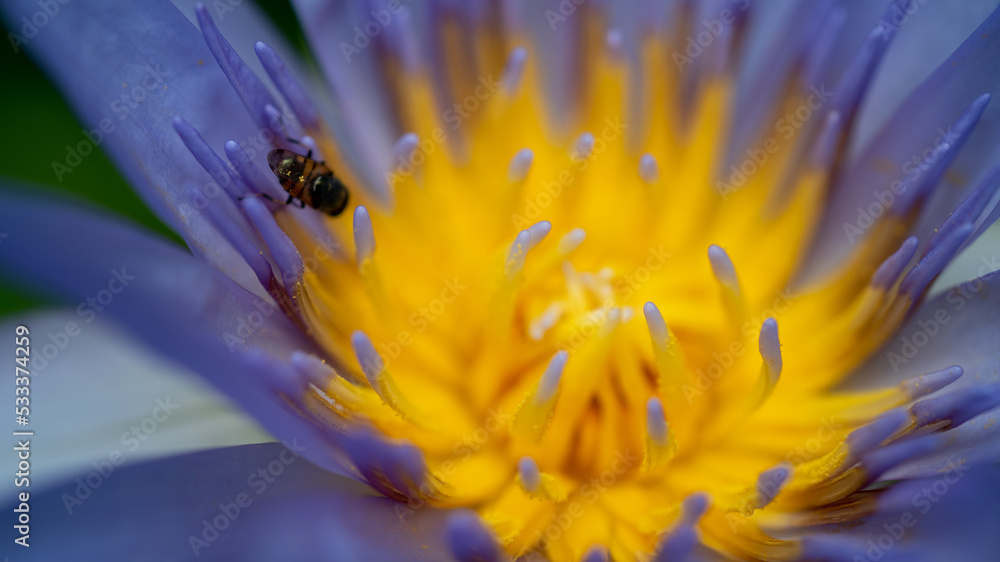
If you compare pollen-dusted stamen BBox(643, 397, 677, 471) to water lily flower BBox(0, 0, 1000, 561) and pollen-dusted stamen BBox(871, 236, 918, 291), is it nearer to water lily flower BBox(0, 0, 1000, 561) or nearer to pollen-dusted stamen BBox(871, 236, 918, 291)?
water lily flower BBox(0, 0, 1000, 561)

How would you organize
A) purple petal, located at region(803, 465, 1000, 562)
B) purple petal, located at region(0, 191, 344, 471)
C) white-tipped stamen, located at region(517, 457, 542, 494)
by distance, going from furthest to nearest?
white-tipped stamen, located at region(517, 457, 542, 494) < purple petal, located at region(803, 465, 1000, 562) < purple petal, located at region(0, 191, 344, 471)

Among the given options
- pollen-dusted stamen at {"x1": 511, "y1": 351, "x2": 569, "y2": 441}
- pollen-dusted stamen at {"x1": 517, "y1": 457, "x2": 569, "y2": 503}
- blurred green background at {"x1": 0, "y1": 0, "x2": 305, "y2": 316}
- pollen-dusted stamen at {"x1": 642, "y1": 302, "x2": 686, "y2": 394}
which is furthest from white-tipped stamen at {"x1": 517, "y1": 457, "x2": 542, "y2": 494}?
blurred green background at {"x1": 0, "y1": 0, "x2": 305, "y2": 316}

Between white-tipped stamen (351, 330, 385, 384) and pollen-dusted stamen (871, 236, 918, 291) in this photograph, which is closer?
white-tipped stamen (351, 330, 385, 384)

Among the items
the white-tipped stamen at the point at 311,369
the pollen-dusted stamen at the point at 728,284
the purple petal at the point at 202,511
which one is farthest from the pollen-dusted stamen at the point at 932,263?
the white-tipped stamen at the point at 311,369

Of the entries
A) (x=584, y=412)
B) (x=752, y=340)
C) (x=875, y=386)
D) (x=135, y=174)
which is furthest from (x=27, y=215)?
(x=875, y=386)

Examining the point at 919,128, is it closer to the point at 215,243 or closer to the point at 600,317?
the point at 600,317

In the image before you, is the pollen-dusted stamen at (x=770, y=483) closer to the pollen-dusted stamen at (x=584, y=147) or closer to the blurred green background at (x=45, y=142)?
the pollen-dusted stamen at (x=584, y=147)
